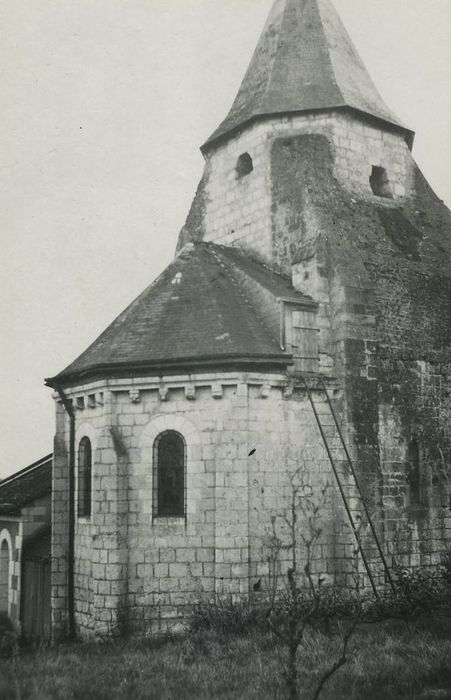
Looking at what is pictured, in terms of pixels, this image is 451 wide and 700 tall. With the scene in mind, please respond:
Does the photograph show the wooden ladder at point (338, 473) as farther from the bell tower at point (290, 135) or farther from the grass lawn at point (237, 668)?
the bell tower at point (290, 135)

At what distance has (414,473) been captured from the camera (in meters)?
15.4

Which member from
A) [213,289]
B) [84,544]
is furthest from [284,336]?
[84,544]

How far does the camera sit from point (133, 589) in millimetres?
13477

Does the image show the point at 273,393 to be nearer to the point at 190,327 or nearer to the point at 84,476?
the point at 190,327

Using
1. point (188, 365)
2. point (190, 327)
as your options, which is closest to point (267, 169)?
point (190, 327)

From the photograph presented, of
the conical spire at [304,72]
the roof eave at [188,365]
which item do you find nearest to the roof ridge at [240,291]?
the roof eave at [188,365]

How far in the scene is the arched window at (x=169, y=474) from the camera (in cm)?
1383

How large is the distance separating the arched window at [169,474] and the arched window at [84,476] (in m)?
1.86

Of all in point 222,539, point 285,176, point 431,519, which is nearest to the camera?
point 222,539

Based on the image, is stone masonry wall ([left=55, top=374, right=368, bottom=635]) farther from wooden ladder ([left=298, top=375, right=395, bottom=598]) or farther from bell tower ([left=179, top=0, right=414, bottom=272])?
bell tower ([left=179, top=0, right=414, bottom=272])

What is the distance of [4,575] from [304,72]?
1529 cm

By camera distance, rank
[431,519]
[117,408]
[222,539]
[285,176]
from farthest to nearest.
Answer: [285,176] < [431,519] < [117,408] < [222,539]

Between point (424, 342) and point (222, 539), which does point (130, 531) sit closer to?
point (222, 539)

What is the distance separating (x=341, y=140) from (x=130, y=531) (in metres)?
9.98
